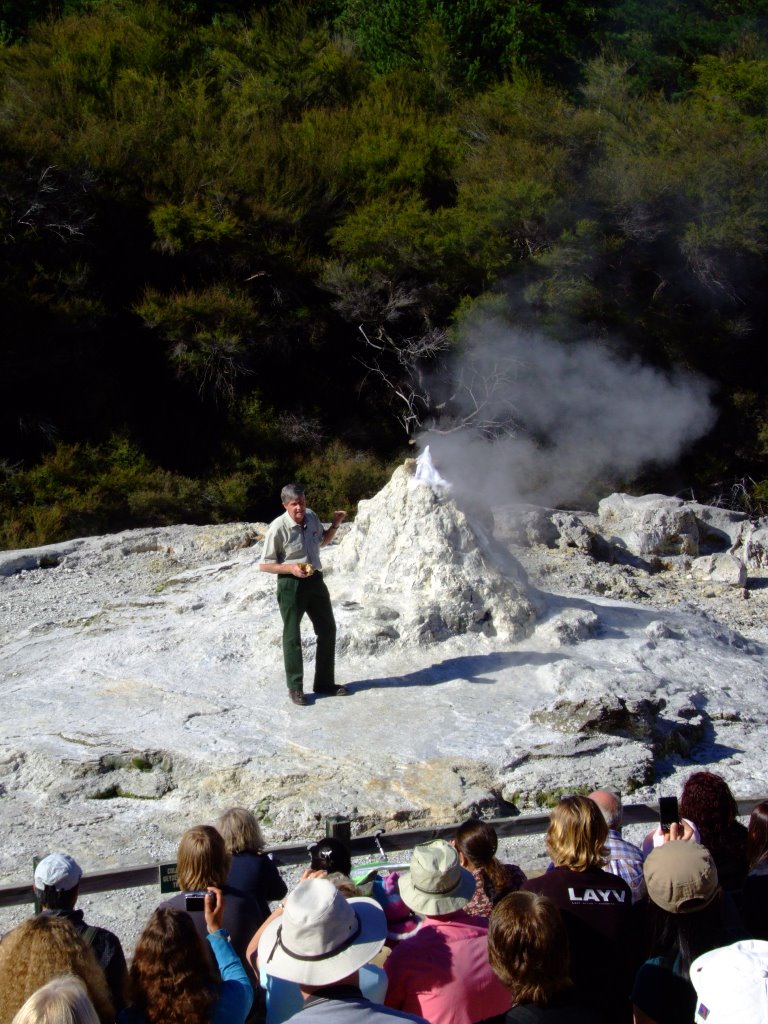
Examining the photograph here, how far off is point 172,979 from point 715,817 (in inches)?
62.1

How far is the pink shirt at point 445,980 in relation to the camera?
2.43m

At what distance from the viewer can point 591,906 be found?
2592mm

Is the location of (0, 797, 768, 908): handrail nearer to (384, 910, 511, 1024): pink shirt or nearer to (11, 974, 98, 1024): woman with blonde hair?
(384, 910, 511, 1024): pink shirt

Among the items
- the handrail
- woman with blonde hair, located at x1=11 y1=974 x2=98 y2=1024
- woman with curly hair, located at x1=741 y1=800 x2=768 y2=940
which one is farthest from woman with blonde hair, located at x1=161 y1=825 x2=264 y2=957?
woman with curly hair, located at x1=741 y1=800 x2=768 y2=940

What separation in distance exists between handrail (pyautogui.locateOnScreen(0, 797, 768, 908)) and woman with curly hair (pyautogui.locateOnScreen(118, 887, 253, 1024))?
1.36 meters

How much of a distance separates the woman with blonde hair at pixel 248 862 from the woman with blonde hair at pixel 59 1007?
951 millimetres

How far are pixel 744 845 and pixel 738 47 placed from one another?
2151cm

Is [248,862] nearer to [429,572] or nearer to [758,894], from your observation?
[758,894]

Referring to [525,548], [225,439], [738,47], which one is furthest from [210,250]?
[738,47]

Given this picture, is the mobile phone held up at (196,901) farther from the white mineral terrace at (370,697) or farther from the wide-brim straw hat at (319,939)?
the white mineral terrace at (370,697)

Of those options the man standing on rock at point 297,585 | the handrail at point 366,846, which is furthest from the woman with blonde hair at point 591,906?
the man standing on rock at point 297,585

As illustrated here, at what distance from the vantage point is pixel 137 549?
9.27 metres

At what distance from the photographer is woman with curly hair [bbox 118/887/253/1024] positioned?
224 centimetres

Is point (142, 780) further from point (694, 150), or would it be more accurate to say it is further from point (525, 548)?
point (694, 150)
